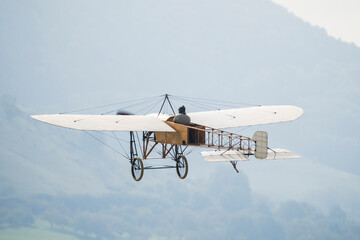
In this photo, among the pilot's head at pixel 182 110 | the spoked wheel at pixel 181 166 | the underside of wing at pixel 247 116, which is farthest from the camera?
the underside of wing at pixel 247 116

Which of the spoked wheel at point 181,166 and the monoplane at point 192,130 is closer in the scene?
the monoplane at point 192,130

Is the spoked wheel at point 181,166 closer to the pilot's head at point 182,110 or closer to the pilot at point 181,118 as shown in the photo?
the pilot at point 181,118

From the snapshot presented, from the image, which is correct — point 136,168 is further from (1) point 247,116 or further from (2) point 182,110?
(1) point 247,116

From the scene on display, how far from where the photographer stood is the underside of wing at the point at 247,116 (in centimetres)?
2758

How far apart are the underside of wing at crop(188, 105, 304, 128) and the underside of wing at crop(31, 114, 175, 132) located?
2.72 meters

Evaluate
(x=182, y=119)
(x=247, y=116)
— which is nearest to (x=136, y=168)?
(x=182, y=119)

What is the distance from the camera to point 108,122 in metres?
26.5

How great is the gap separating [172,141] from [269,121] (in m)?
5.14

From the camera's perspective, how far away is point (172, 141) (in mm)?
26953

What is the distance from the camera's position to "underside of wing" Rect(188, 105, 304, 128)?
90.5 feet

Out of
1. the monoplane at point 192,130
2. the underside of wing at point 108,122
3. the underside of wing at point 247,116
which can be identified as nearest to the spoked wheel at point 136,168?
the monoplane at point 192,130

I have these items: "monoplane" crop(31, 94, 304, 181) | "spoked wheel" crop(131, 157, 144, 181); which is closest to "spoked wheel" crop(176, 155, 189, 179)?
"monoplane" crop(31, 94, 304, 181)

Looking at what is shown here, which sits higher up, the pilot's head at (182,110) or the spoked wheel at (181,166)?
the pilot's head at (182,110)

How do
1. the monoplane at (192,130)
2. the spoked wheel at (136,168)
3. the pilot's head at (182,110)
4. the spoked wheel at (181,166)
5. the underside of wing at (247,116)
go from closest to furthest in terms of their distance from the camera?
the monoplane at (192,130)
the pilot's head at (182,110)
the spoked wheel at (181,166)
the underside of wing at (247,116)
the spoked wheel at (136,168)
